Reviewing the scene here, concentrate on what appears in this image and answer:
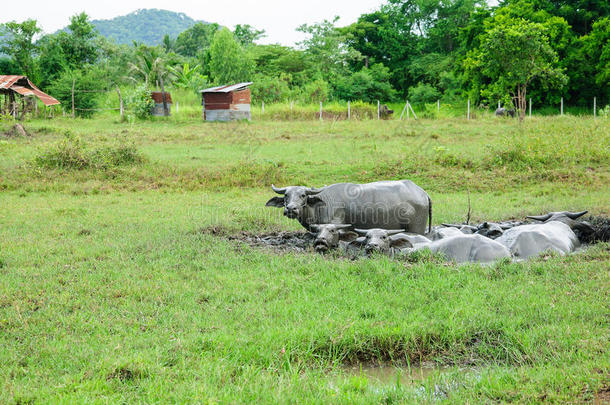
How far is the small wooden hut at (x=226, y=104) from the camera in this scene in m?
27.6

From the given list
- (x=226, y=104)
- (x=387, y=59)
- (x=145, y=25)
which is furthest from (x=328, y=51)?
(x=145, y=25)

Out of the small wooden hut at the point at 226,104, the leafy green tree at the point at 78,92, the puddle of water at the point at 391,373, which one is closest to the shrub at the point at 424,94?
the small wooden hut at the point at 226,104

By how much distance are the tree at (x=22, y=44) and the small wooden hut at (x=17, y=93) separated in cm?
1000

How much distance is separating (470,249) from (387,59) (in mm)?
39361

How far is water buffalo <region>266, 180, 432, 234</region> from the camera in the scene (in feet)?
24.0

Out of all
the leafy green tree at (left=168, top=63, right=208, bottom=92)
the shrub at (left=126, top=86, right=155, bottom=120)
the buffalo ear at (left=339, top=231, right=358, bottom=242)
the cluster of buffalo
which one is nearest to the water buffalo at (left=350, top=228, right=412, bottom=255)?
the cluster of buffalo

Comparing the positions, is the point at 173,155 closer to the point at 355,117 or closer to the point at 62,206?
the point at 62,206

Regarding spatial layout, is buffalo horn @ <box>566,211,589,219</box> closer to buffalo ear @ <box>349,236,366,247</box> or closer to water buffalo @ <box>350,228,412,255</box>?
water buffalo @ <box>350,228,412,255</box>

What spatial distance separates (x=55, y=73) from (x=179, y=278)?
35.3 meters

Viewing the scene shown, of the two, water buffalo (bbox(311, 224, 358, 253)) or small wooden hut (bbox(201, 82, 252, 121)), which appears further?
small wooden hut (bbox(201, 82, 252, 121))

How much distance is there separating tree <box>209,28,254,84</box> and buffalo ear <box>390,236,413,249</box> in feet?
110

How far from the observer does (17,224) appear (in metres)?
8.79

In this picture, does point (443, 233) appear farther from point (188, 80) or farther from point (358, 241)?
point (188, 80)

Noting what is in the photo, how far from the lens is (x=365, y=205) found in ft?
24.2
